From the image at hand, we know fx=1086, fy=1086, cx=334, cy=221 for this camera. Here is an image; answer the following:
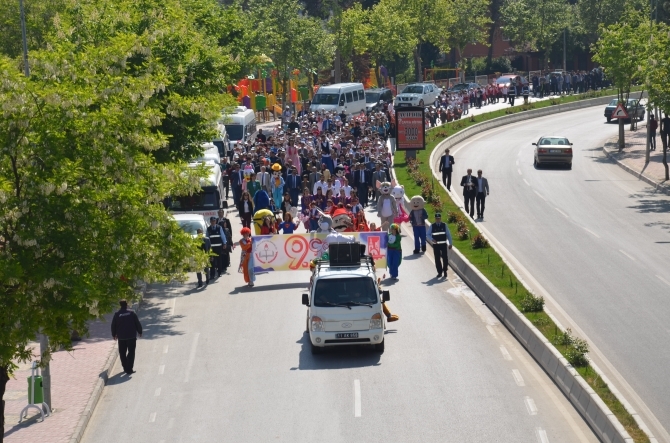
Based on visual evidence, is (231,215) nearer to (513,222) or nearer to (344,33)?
(513,222)

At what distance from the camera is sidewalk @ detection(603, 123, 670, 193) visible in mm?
44344

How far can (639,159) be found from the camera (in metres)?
50.0

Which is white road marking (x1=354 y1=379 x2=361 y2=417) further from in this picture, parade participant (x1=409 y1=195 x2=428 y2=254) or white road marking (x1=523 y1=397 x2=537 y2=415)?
parade participant (x1=409 y1=195 x2=428 y2=254)

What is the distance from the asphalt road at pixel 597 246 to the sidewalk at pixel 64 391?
926cm

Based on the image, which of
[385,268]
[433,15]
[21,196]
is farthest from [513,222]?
[433,15]

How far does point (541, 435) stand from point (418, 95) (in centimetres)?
5306

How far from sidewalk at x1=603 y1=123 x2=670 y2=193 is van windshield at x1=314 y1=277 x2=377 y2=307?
78.0 feet

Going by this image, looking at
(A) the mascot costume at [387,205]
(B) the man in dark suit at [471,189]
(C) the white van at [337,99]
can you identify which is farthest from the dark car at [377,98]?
(A) the mascot costume at [387,205]

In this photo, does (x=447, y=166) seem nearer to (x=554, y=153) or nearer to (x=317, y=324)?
(x=554, y=153)

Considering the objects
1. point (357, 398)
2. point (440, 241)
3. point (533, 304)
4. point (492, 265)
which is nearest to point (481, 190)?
point (492, 265)

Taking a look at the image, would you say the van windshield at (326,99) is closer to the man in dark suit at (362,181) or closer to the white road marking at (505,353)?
the man in dark suit at (362,181)

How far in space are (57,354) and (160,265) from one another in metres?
5.21

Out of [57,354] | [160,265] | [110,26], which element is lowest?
[57,354]

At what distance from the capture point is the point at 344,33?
77.9 m
